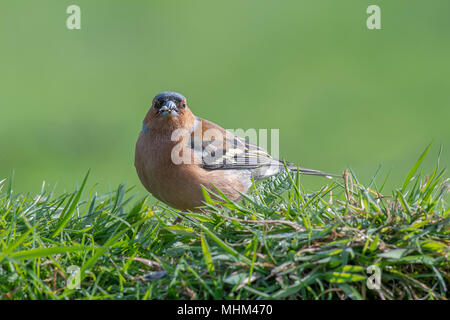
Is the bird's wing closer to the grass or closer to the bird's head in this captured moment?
the bird's head

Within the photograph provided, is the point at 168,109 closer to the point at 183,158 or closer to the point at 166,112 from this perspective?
the point at 166,112

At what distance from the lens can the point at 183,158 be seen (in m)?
5.59

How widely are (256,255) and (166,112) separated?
261cm

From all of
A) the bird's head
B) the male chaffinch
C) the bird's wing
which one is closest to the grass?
the male chaffinch

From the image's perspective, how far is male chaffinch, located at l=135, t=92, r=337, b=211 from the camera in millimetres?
5422

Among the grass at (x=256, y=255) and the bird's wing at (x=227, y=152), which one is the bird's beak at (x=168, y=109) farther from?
the grass at (x=256, y=255)

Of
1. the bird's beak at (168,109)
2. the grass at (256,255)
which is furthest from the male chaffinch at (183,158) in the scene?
the grass at (256,255)

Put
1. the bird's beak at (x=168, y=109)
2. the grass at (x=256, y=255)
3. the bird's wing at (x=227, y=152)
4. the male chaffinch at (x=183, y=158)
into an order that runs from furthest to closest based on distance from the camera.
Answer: the bird's wing at (x=227, y=152) → the bird's beak at (x=168, y=109) → the male chaffinch at (x=183, y=158) → the grass at (x=256, y=255)

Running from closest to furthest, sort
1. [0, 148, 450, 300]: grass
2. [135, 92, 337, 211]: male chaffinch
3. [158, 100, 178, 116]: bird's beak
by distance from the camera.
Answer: [0, 148, 450, 300]: grass, [135, 92, 337, 211]: male chaffinch, [158, 100, 178, 116]: bird's beak

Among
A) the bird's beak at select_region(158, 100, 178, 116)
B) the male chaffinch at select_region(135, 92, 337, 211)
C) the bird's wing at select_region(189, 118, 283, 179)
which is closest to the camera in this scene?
the male chaffinch at select_region(135, 92, 337, 211)

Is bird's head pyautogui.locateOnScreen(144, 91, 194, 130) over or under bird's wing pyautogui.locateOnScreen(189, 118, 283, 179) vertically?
over

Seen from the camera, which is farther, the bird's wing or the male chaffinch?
the bird's wing

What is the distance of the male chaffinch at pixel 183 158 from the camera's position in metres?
5.42

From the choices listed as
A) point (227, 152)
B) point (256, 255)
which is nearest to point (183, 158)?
point (227, 152)
